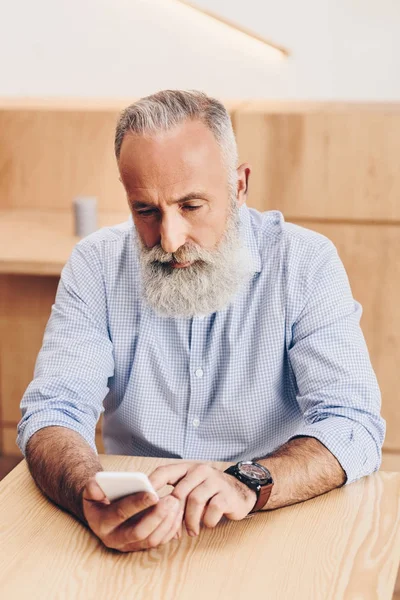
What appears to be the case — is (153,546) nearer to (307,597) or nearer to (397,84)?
(307,597)

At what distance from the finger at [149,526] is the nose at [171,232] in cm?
55

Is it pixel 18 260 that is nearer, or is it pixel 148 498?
pixel 148 498

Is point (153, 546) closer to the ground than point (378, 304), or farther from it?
farther from it

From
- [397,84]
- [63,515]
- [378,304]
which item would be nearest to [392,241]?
[378,304]

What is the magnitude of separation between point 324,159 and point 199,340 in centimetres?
142

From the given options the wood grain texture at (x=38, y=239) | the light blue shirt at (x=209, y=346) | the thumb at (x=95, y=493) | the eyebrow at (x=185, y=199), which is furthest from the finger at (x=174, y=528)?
the wood grain texture at (x=38, y=239)

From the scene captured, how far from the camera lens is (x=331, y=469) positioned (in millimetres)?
1417

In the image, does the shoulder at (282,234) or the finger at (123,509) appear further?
the shoulder at (282,234)

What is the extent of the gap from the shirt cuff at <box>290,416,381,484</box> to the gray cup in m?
1.62

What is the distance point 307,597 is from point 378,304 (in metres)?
2.06

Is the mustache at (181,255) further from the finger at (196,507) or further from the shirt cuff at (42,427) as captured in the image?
the finger at (196,507)

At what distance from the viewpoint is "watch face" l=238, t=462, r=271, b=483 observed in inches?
52.5

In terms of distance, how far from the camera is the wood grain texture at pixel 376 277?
301cm

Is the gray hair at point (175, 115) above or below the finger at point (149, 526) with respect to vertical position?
above
